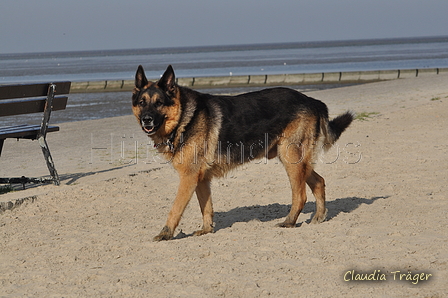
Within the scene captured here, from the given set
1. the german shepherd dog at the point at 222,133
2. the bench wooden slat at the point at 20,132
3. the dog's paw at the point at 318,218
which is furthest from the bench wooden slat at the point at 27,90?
the dog's paw at the point at 318,218

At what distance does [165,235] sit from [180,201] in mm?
384

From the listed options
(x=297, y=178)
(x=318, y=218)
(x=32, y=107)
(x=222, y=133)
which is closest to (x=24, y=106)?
(x=32, y=107)

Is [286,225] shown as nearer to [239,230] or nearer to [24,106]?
[239,230]

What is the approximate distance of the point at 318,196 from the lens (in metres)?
6.46

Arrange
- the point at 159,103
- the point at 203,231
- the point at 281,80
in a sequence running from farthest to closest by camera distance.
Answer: the point at 281,80
the point at 203,231
the point at 159,103

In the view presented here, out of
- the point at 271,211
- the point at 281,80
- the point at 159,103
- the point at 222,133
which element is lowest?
the point at 281,80

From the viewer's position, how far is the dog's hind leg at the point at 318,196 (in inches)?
250

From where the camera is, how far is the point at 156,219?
662 cm

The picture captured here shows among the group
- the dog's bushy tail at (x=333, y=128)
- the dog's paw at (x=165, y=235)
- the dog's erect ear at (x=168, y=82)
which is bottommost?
the dog's paw at (x=165, y=235)

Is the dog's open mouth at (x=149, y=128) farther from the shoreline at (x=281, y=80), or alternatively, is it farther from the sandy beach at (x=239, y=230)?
the shoreline at (x=281, y=80)

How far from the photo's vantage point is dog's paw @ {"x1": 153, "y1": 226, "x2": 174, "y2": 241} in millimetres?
→ 5664

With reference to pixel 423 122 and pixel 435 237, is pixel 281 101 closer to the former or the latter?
pixel 435 237

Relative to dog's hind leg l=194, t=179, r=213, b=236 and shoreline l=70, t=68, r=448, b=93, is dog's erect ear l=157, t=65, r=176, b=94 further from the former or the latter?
shoreline l=70, t=68, r=448, b=93

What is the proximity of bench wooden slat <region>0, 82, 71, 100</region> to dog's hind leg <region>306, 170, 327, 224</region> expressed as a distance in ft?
14.0
